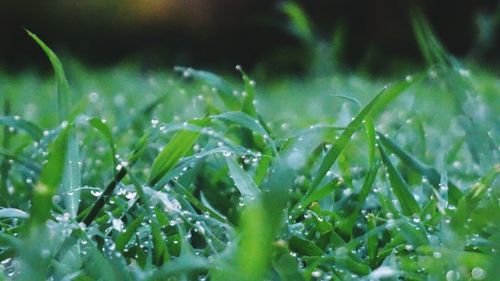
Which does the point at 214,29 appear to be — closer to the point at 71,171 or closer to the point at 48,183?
the point at 71,171

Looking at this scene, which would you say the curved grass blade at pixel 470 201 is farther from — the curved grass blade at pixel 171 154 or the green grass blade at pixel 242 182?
the curved grass blade at pixel 171 154

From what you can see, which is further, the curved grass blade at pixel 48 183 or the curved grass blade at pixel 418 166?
the curved grass blade at pixel 418 166

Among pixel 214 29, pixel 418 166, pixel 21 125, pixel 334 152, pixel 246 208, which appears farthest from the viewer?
pixel 214 29

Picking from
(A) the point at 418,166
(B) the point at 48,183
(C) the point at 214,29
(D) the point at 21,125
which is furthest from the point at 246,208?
(C) the point at 214,29

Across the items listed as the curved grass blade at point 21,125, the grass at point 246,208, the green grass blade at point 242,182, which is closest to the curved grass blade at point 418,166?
the grass at point 246,208

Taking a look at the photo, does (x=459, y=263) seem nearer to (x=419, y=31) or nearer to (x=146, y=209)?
(x=146, y=209)

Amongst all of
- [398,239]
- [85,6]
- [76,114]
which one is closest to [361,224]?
[398,239]

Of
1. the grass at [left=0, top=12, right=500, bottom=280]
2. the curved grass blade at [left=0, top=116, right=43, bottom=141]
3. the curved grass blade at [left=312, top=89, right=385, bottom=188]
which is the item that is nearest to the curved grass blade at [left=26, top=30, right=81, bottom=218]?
the grass at [left=0, top=12, right=500, bottom=280]
